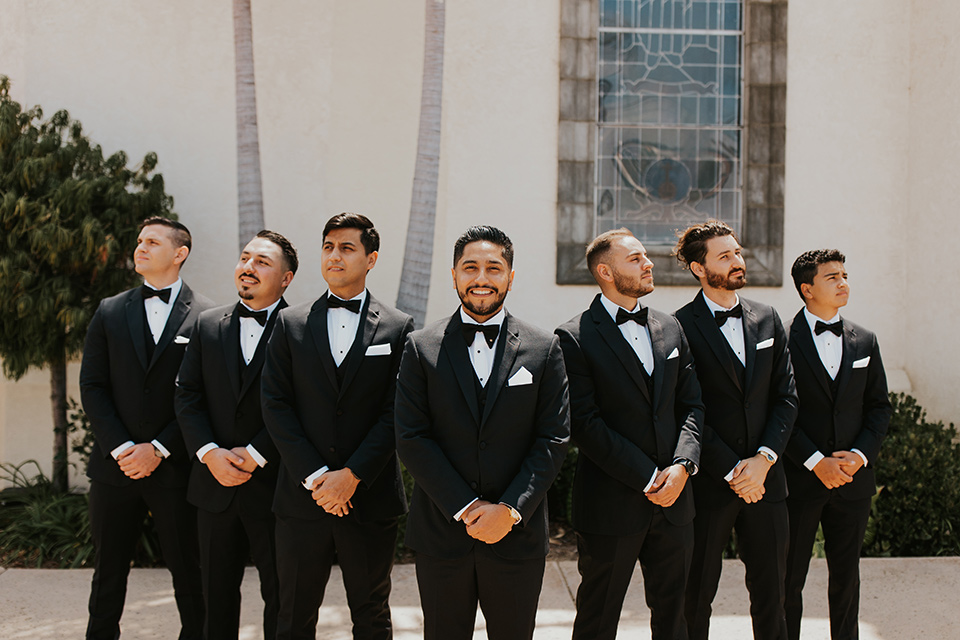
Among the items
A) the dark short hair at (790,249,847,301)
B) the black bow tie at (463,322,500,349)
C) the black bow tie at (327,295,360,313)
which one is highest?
the dark short hair at (790,249,847,301)

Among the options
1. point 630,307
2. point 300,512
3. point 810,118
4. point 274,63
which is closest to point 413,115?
point 274,63

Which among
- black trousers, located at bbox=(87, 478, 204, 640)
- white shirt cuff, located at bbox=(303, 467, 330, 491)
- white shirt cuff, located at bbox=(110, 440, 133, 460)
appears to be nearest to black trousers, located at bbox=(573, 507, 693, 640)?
white shirt cuff, located at bbox=(303, 467, 330, 491)

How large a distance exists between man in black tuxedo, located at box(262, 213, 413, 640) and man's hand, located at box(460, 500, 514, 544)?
648 mm

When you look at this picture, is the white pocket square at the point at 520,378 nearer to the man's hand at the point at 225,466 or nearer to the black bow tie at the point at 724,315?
the black bow tie at the point at 724,315

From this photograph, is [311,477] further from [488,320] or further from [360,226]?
[360,226]

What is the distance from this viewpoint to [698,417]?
3701mm

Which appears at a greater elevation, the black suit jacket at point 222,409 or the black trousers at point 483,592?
the black suit jacket at point 222,409

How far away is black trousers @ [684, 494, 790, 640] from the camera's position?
381cm

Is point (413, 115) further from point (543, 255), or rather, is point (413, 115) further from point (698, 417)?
point (698, 417)

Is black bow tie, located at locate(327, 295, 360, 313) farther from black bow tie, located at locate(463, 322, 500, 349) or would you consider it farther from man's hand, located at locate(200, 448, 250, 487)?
man's hand, located at locate(200, 448, 250, 487)

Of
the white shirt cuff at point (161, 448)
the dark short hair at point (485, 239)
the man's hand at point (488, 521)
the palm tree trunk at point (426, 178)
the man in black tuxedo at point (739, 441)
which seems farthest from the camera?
the palm tree trunk at point (426, 178)

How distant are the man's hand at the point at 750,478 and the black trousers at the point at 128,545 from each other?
2.79 metres

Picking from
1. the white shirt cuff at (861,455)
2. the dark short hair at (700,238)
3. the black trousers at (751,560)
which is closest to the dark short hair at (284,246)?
the dark short hair at (700,238)

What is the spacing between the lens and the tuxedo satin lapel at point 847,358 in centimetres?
414
